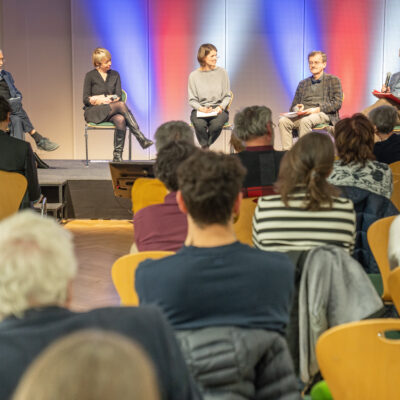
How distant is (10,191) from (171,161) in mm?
1508

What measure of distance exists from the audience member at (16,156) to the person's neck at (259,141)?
149cm

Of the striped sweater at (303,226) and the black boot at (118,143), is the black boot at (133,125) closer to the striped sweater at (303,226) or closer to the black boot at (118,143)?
the black boot at (118,143)

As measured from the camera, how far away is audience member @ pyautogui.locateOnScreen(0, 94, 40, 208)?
373 centimetres

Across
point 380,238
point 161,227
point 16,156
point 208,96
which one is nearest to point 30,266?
point 161,227

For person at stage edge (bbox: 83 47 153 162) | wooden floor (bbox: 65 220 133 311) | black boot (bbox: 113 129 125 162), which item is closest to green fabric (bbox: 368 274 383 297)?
wooden floor (bbox: 65 220 133 311)

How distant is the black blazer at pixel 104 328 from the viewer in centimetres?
90

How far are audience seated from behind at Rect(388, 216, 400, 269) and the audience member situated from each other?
2.51 m

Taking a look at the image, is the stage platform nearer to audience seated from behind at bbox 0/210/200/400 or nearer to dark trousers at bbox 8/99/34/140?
dark trousers at bbox 8/99/34/140

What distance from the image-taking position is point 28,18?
822 centimetres

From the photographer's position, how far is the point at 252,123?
320cm

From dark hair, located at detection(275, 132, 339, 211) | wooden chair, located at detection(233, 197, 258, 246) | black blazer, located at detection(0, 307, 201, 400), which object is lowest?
wooden chair, located at detection(233, 197, 258, 246)

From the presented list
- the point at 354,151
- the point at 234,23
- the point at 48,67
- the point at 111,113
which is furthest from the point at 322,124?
the point at 48,67

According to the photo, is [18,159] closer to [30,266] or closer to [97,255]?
[97,255]

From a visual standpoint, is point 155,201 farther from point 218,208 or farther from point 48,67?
point 48,67
